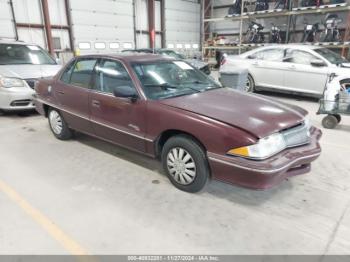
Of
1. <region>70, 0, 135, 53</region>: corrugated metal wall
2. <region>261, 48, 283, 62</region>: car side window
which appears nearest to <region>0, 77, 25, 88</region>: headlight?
<region>261, 48, 283, 62</region>: car side window

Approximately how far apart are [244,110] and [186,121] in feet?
1.90

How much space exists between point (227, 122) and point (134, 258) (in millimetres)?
1310

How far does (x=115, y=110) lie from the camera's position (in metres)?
3.17

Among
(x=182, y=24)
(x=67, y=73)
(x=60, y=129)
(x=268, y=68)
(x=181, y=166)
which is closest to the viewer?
(x=181, y=166)

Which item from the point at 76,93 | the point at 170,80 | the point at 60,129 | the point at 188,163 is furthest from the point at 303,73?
the point at 60,129

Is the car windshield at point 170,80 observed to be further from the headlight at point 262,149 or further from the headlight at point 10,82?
the headlight at point 10,82

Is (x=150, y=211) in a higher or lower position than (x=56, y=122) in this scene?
lower

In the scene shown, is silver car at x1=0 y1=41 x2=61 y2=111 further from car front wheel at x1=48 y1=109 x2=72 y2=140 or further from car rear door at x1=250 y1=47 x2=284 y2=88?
car rear door at x1=250 y1=47 x2=284 y2=88

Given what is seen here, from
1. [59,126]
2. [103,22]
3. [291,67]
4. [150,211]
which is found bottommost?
[150,211]

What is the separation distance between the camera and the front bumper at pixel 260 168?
2229 mm

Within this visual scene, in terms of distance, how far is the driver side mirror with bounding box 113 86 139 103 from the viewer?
9.53 ft

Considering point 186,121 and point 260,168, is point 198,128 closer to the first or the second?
point 186,121

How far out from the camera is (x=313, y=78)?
6500 mm

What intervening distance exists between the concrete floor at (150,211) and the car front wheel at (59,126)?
0.58 metres
